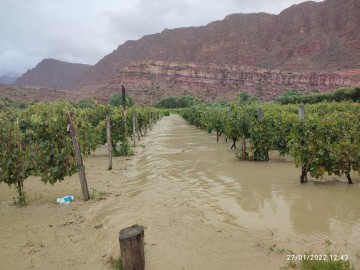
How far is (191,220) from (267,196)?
240 centimetres

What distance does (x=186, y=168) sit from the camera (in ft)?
40.2

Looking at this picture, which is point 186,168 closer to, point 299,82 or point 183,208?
point 183,208

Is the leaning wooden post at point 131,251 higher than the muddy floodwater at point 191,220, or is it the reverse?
the leaning wooden post at point 131,251

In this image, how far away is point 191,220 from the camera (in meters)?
6.70

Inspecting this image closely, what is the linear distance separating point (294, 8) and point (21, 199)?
619ft

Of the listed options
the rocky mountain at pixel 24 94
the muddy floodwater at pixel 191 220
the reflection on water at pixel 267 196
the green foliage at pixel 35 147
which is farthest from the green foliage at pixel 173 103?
the green foliage at pixel 35 147

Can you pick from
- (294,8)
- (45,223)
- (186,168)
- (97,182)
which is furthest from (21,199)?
(294,8)

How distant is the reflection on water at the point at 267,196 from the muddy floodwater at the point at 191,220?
0.07 feet

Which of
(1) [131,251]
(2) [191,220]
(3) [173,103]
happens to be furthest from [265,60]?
(1) [131,251]

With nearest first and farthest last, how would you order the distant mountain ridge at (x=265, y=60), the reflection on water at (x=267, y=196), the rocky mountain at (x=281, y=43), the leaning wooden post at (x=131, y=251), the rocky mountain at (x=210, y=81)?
the leaning wooden post at (x=131, y=251) → the reflection on water at (x=267, y=196) → the rocky mountain at (x=210, y=81) → the distant mountain ridge at (x=265, y=60) → the rocky mountain at (x=281, y=43)

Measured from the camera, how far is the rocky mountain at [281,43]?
129125 mm

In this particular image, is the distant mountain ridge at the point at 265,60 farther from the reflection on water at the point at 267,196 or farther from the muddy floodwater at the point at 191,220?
the muddy floodwater at the point at 191,220

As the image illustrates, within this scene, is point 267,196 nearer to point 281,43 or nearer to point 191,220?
point 191,220

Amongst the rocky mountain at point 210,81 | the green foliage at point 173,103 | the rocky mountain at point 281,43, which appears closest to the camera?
the green foliage at point 173,103
